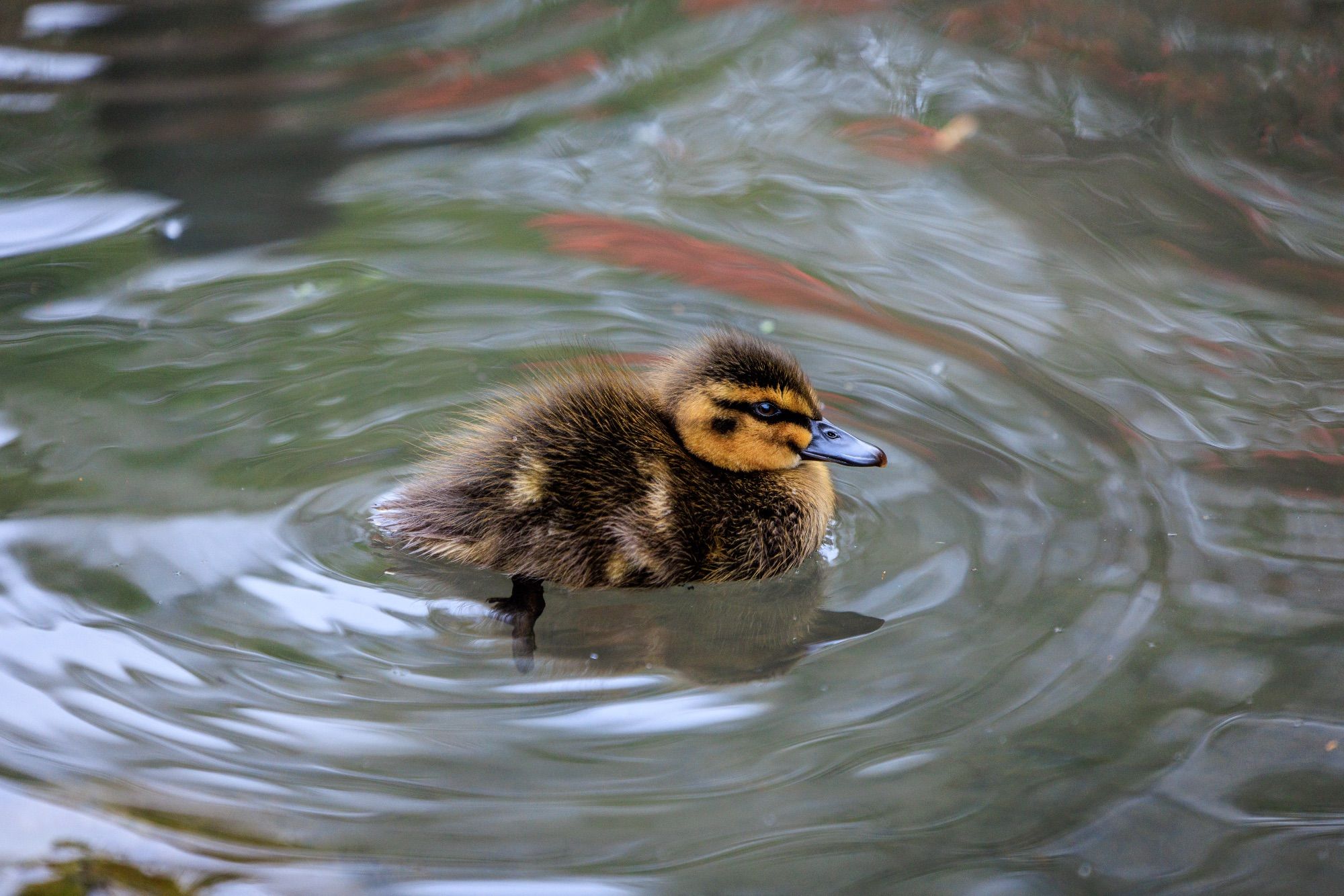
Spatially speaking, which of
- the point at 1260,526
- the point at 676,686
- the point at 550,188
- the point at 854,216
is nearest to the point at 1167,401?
the point at 1260,526

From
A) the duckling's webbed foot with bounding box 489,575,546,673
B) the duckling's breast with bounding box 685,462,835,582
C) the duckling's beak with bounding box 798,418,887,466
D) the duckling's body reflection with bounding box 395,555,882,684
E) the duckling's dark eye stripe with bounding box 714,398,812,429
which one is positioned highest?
the duckling's dark eye stripe with bounding box 714,398,812,429

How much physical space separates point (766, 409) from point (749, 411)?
0.12 feet

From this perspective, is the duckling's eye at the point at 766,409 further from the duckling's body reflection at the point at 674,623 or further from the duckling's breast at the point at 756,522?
the duckling's body reflection at the point at 674,623

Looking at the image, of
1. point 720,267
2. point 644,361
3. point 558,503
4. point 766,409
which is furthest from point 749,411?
point 720,267

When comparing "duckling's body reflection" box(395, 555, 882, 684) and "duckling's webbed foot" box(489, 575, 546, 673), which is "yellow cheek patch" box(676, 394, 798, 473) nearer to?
"duckling's body reflection" box(395, 555, 882, 684)

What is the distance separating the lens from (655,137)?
15.9 feet

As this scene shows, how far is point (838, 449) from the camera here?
2.90 metres

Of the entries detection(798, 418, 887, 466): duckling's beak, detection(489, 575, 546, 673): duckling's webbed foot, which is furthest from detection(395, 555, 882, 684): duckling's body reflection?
detection(798, 418, 887, 466): duckling's beak

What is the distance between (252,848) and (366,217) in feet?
8.78

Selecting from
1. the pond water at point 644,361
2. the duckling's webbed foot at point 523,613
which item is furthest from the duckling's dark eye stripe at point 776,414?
the duckling's webbed foot at point 523,613

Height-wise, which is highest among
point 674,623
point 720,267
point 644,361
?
point 720,267

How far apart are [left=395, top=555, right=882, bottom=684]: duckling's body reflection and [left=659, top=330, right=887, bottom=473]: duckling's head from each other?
0.26 metres

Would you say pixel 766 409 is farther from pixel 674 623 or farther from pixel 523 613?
pixel 523 613

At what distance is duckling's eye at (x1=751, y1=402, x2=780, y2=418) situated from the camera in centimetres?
288
